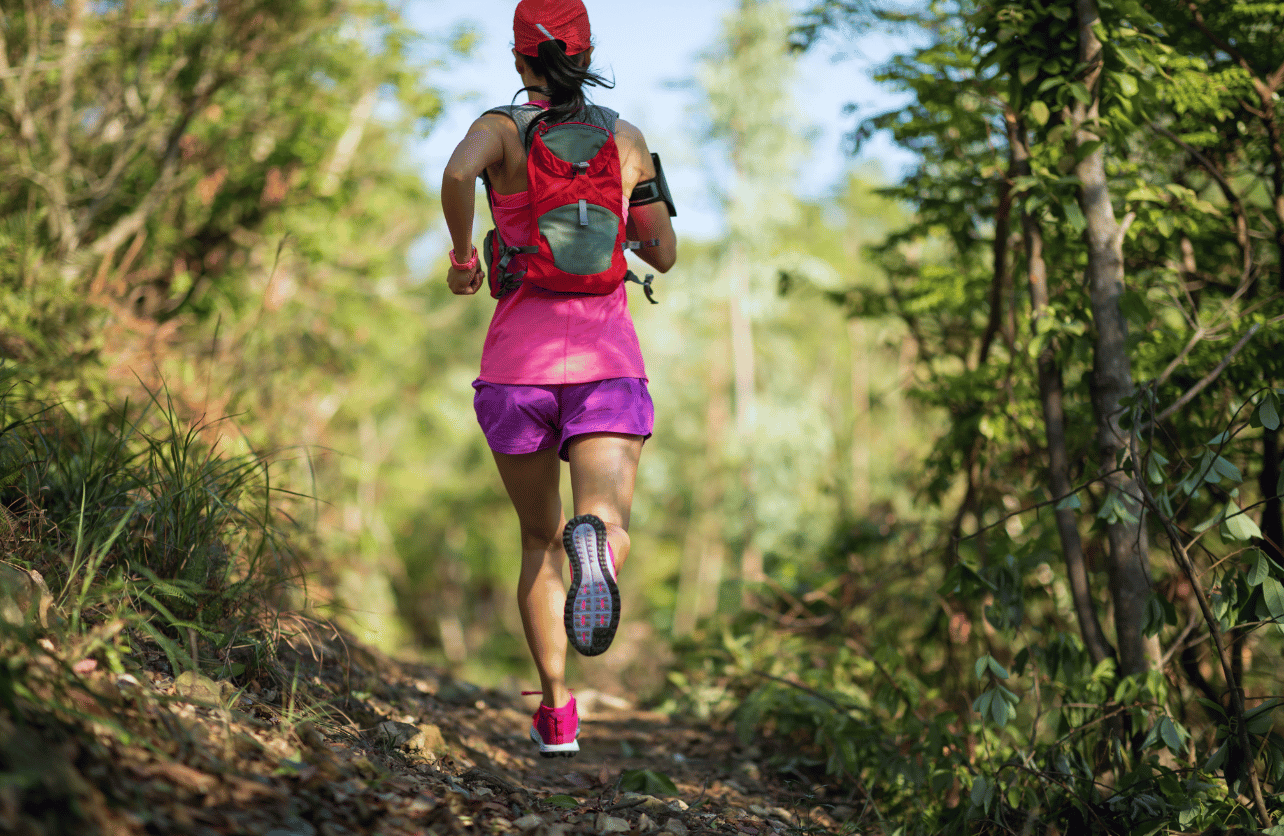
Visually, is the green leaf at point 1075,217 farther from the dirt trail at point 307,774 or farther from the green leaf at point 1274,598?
the dirt trail at point 307,774

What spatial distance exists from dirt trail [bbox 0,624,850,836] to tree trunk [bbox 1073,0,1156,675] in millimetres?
1210

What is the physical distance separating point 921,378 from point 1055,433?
1.67m

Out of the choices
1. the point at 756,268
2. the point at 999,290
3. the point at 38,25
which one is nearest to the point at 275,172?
the point at 38,25

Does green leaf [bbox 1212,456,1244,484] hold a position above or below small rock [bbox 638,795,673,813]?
above

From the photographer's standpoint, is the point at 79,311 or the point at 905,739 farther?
the point at 79,311

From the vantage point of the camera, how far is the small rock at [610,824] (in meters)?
2.15

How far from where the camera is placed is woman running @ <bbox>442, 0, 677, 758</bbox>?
8.20 ft

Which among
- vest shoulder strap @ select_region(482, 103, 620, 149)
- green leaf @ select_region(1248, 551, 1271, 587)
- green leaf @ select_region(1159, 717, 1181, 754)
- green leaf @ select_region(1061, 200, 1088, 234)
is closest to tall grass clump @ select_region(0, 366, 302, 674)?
vest shoulder strap @ select_region(482, 103, 620, 149)

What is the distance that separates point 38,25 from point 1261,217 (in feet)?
22.7

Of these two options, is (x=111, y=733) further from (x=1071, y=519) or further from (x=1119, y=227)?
(x=1119, y=227)

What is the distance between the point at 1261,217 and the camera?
141 inches

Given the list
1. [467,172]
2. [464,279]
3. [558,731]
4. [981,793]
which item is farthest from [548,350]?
[981,793]

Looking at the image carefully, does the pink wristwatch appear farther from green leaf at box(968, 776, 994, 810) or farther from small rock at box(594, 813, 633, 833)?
green leaf at box(968, 776, 994, 810)

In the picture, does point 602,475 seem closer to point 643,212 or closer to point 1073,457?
point 643,212
